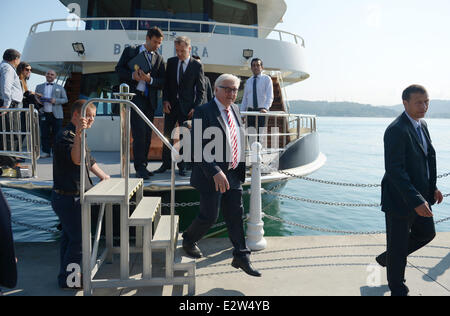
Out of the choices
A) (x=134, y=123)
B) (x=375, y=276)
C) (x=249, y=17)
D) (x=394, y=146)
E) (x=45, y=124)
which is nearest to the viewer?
(x=394, y=146)

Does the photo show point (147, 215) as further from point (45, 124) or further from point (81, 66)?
point (81, 66)

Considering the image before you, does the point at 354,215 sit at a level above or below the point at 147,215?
below

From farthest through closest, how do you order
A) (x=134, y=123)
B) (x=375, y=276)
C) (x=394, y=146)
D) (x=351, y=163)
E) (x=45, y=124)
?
(x=351, y=163)
(x=45, y=124)
(x=134, y=123)
(x=375, y=276)
(x=394, y=146)

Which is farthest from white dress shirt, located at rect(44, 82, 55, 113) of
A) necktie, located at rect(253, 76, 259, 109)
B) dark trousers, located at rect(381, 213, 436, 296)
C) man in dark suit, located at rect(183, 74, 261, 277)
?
dark trousers, located at rect(381, 213, 436, 296)

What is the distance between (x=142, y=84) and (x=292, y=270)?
287 cm

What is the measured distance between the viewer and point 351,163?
82.7ft

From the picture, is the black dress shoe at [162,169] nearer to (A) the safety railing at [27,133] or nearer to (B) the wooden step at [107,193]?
(A) the safety railing at [27,133]

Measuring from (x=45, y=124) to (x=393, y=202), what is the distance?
6711mm

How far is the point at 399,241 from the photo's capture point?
294cm

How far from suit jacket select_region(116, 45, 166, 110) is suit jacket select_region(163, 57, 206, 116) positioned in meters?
0.12

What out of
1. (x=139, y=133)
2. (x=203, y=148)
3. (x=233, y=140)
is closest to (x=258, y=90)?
(x=139, y=133)

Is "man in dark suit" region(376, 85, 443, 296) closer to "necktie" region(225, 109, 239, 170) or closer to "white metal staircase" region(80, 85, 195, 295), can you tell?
"necktie" region(225, 109, 239, 170)

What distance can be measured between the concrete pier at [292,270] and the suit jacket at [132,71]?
2.08 metres
